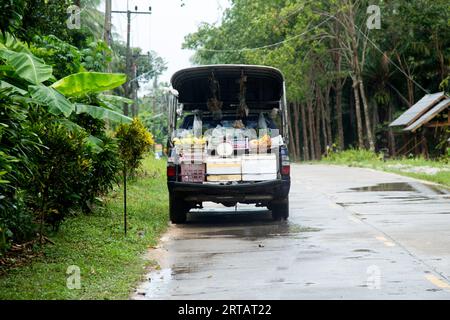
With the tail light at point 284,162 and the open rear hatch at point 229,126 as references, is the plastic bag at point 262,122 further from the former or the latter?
the tail light at point 284,162

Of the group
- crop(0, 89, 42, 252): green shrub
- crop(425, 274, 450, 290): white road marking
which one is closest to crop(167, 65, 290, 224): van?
crop(0, 89, 42, 252): green shrub

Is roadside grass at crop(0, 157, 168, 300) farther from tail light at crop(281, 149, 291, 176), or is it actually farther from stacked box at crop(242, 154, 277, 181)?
tail light at crop(281, 149, 291, 176)

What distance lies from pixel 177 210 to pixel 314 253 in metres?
5.04

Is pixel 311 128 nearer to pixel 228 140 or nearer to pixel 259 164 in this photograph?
pixel 228 140

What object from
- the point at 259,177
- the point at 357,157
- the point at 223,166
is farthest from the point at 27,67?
the point at 357,157

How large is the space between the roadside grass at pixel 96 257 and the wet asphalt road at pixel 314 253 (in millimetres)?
333

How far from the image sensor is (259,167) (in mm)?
15453

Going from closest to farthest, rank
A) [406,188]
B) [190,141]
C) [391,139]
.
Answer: [190,141]
[406,188]
[391,139]

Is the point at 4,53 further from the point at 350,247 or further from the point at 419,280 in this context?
the point at 419,280

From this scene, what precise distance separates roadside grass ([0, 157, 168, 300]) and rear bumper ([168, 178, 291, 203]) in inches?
33.1

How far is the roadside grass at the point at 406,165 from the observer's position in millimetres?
27453

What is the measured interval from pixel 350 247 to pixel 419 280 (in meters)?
2.84

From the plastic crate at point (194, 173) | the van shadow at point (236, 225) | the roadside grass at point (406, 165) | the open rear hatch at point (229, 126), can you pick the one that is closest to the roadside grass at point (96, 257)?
the van shadow at point (236, 225)
